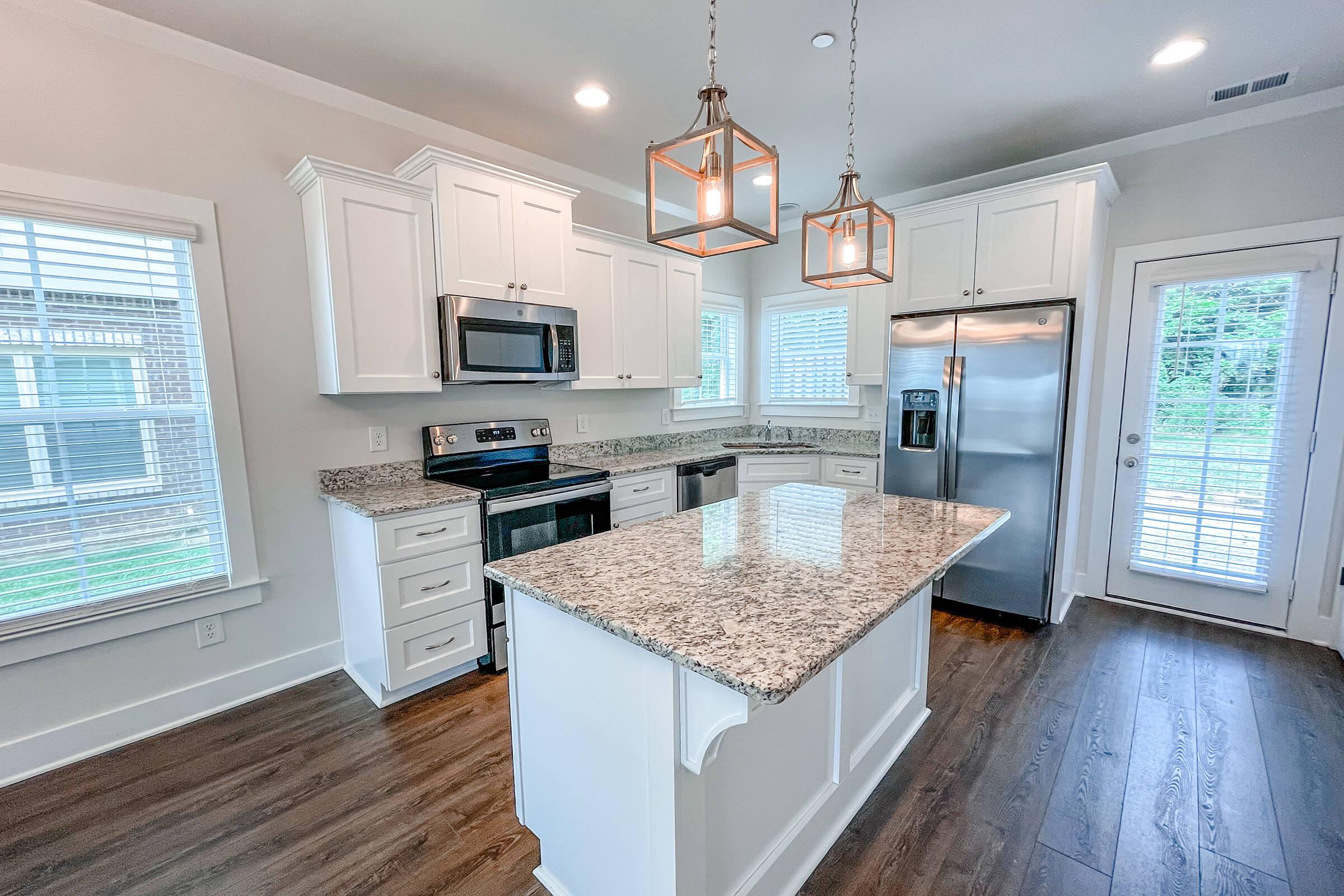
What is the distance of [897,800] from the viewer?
Answer: 70.3 inches

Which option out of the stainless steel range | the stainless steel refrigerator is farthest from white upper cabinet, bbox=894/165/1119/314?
the stainless steel range

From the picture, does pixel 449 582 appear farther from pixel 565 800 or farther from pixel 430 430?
pixel 565 800

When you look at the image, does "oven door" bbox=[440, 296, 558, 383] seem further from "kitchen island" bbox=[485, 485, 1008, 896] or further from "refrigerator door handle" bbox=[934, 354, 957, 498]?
"refrigerator door handle" bbox=[934, 354, 957, 498]

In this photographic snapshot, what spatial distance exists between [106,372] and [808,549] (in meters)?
2.55

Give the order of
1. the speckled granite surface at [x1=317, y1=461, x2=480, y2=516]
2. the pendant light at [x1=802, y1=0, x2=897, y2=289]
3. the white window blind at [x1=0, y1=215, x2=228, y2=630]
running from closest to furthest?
the pendant light at [x1=802, y1=0, x2=897, y2=289], the white window blind at [x1=0, y1=215, x2=228, y2=630], the speckled granite surface at [x1=317, y1=461, x2=480, y2=516]

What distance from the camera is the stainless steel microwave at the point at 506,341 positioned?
8.26 feet

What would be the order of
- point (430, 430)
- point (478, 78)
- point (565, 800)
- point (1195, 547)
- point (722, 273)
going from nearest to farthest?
point (565, 800) → point (478, 78) → point (430, 430) → point (1195, 547) → point (722, 273)

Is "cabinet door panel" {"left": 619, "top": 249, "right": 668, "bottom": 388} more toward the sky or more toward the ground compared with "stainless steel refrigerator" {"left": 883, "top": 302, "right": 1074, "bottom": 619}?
more toward the sky

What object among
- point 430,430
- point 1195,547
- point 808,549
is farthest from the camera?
point 1195,547

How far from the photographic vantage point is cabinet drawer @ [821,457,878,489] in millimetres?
3686

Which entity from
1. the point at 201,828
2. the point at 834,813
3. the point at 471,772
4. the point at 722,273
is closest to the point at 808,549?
the point at 834,813

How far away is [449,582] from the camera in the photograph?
2.42 metres

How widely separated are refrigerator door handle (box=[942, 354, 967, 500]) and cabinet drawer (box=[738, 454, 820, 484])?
96cm

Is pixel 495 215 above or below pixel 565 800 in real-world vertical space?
above
